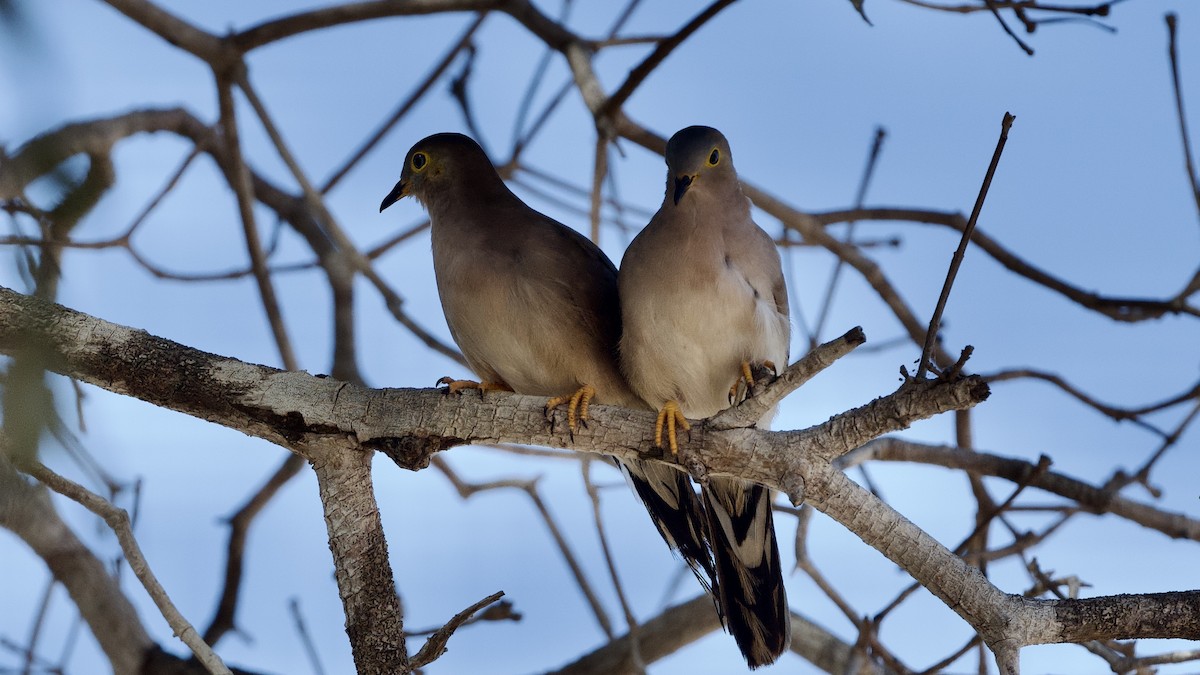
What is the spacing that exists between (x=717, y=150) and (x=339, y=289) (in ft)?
9.22

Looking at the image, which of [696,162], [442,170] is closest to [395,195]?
[442,170]

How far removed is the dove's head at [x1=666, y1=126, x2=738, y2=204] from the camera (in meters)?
3.42

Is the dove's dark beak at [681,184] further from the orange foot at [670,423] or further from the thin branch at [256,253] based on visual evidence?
the thin branch at [256,253]

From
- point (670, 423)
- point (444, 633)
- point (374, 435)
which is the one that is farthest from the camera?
point (374, 435)

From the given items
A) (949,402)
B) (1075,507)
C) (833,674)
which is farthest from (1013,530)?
(949,402)

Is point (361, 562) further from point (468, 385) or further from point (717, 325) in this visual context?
point (717, 325)

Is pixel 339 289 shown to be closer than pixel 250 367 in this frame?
No

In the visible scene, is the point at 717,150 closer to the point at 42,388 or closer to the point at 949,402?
the point at 949,402

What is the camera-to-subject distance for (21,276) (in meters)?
0.96

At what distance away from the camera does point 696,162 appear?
344 centimetres

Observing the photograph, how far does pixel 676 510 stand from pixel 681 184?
111 cm

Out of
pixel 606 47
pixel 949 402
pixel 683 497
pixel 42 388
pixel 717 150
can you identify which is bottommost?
pixel 42 388

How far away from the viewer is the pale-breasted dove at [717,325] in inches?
130

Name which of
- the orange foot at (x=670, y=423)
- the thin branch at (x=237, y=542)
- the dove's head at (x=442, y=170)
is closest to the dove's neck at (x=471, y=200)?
the dove's head at (x=442, y=170)
